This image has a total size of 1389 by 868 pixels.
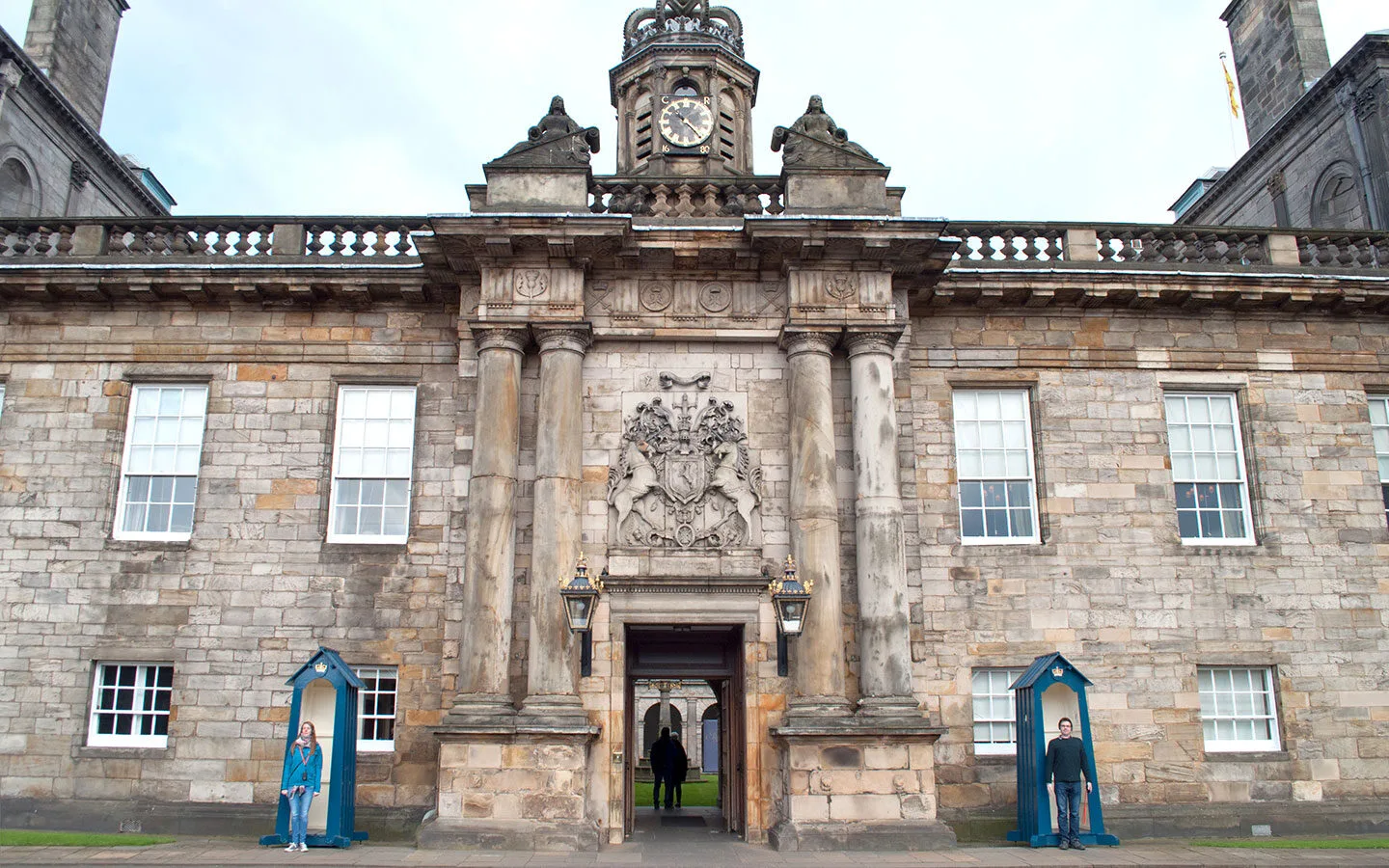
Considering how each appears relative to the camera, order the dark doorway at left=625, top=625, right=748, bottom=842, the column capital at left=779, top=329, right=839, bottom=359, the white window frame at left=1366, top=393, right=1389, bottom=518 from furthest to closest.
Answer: the white window frame at left=1366, top=393, right=1389, bottom=518, the column capital at left=779, top=329, right=839, bottom=359, the dark doorway at left=625, top=625, right=748, bottom=842

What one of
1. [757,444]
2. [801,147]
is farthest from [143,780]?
[801,147]

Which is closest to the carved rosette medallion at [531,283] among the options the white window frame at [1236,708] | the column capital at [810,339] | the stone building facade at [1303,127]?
the column capital at [810,339]

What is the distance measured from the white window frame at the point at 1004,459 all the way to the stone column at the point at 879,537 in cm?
159

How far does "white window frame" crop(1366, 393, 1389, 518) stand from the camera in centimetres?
1505

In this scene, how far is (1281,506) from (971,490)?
177 inches

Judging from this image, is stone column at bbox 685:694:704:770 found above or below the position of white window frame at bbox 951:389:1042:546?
below

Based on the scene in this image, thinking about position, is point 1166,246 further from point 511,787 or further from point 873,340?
point 511,787

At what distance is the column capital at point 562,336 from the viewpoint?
1324cm

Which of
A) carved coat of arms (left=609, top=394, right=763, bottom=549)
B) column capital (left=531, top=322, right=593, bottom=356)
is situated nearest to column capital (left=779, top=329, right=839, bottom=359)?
carved coat of arms (left=609, top=394, right=763, bottom=549)

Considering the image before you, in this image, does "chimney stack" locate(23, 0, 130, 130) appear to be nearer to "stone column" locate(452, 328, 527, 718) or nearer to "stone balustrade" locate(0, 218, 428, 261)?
"stone balustrade" locate(0, 218, 428, 261)

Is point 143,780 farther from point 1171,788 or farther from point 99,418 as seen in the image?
point 1171,788

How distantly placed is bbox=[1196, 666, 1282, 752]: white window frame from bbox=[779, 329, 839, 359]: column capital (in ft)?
22.4

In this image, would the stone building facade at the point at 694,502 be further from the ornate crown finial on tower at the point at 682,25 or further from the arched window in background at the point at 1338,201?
the arched window in background at the point at 1338,201

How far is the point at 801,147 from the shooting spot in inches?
548
